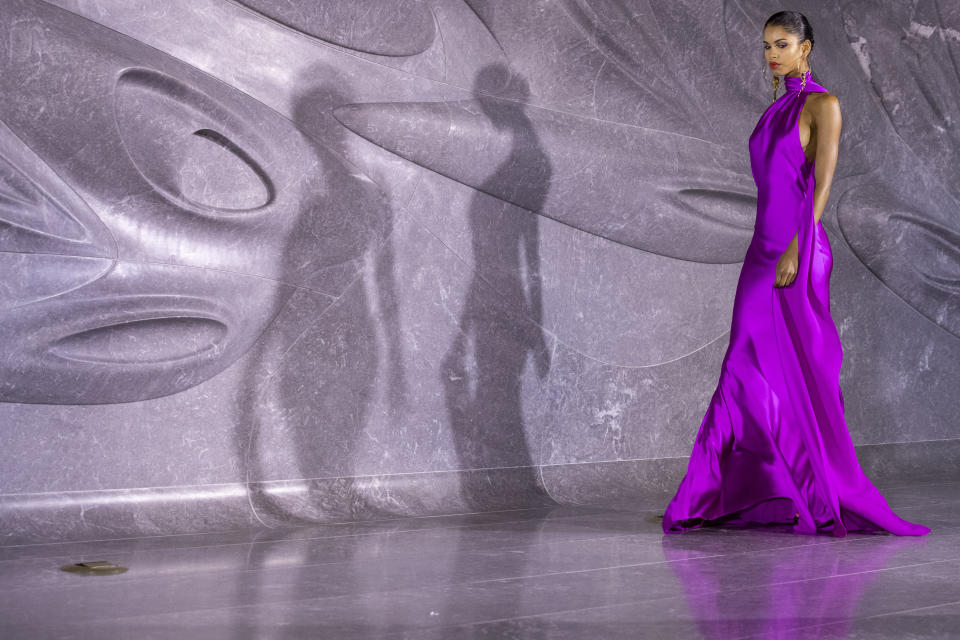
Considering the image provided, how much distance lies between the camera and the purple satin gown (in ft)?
9.07

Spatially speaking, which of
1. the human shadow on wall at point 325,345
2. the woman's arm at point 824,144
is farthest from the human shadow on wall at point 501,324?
the woman's arm at point 824,144

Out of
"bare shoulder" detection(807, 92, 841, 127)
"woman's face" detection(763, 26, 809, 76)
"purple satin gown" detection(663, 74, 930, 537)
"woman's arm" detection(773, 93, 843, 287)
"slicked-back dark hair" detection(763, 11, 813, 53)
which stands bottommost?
"purple satin gown" detection(663, 74, 930, 537)

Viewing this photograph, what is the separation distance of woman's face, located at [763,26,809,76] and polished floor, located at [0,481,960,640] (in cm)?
125

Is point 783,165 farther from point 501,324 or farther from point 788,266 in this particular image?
point 501,324

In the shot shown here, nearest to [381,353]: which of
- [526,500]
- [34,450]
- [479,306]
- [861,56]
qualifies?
[479,306]

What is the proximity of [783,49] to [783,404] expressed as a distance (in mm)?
949

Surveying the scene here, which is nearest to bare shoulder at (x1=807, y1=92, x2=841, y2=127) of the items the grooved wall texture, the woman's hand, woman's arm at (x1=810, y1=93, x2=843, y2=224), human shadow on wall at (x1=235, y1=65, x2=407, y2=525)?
woman's arm at (x1=810, y1=93, x2=843, y2=224)

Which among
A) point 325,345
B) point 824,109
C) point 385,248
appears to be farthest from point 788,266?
point 325,345

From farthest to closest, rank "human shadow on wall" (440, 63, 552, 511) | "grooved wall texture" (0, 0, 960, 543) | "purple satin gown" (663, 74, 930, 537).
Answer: "human shadow on wall" (440, 63, 552, 511), "purple satin gown" (663, 74, 930, 537), "grooved wall texture" (0, 0, 960, 543)

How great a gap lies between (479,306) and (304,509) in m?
0.82

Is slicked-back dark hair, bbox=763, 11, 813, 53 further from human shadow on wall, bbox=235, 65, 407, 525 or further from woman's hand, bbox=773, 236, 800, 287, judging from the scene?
human shadow on wall, bbox=235, 65, 407, 525

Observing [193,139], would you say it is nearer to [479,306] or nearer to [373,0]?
[373,0]

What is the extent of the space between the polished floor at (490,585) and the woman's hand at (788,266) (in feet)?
2.18

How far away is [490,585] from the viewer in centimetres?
202
